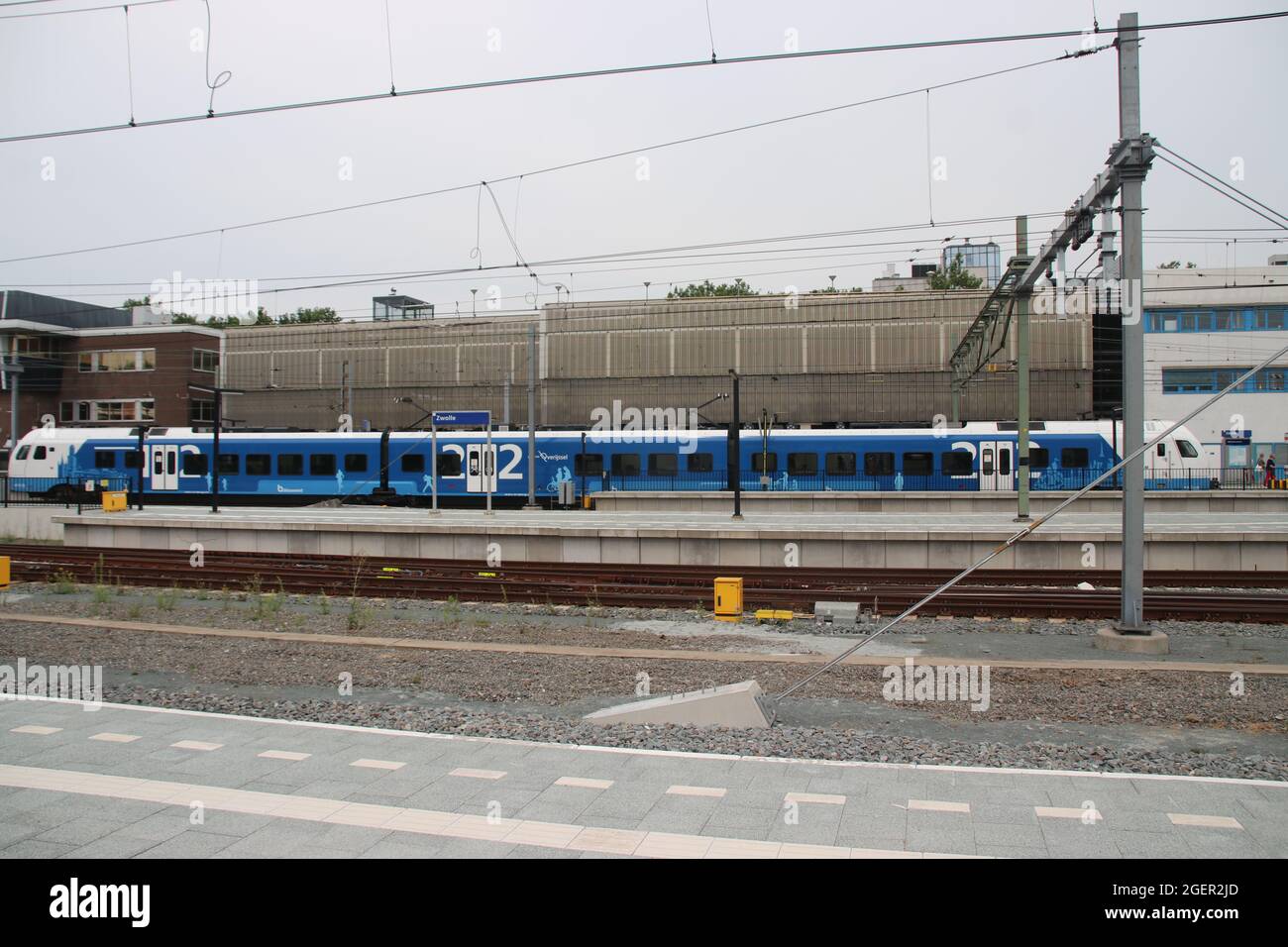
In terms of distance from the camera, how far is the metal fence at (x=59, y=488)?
3669 centimetres

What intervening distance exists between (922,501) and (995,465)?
12.9 feet

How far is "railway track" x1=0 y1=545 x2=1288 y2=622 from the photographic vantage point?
15.3 metres

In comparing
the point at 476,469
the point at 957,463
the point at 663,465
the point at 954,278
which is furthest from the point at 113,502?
the point at 954,278

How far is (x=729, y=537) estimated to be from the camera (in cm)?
2083

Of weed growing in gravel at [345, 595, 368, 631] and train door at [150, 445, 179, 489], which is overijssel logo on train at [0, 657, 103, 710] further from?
Result: train door at [150, 445, 179, 489]

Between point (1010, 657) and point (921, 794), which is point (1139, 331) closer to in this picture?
point (1010, 657)

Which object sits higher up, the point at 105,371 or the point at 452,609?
the point at 105,371

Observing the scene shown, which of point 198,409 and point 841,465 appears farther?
point 198,409

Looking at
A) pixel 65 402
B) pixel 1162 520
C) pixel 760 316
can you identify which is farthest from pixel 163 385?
pixel 1162 520

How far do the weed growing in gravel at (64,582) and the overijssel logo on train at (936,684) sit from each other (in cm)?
1574

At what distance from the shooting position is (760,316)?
42188 mm

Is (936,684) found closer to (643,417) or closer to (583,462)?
(583,462)

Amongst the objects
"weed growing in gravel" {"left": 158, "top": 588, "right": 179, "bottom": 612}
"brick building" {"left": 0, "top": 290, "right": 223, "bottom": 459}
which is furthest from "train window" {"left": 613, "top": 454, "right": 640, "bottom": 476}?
"brick building" {"left": 0, "top": 290, "right": 223, "bottom": 459}

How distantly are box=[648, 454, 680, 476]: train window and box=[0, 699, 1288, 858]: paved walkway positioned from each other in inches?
1002
